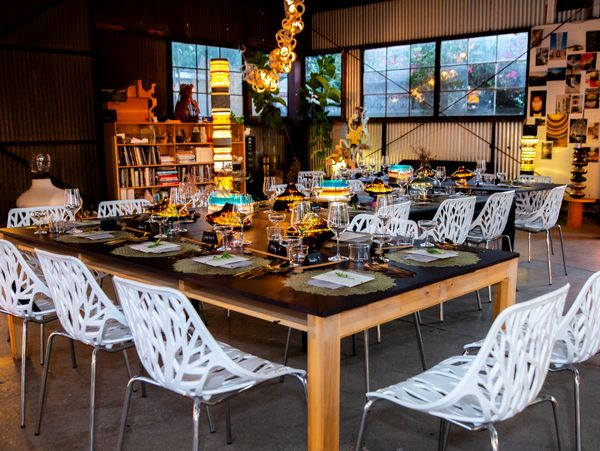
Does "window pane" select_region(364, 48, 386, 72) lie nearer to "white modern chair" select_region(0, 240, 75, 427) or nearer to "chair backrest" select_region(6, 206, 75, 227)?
"chair backrest" select_region(6, 206, 75, 227)

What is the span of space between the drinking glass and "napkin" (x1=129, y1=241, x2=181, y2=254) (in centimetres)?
138

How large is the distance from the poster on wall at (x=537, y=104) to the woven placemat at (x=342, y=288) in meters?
9.08

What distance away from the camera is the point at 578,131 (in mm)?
10609

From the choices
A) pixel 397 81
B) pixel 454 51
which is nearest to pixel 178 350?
Answer: pixel 454 51

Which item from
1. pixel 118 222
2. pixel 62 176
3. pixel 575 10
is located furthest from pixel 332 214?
pixel 575 10

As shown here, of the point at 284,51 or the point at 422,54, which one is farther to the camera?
the point at 422,54

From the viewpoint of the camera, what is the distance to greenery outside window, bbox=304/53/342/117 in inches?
542

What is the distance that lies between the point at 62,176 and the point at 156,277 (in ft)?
23.8

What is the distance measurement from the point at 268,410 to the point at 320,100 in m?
10.6

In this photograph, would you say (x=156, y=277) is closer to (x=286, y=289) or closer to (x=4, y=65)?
(x=286, y=289)

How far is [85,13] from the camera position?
9805 millimetres

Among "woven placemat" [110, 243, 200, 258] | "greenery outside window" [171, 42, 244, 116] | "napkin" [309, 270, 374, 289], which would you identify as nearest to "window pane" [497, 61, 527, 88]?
"greenery outside window" [171, 42, 244, 116]

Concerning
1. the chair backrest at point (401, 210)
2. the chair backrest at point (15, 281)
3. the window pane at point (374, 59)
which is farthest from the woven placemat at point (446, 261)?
the window pane at point (374, 59)

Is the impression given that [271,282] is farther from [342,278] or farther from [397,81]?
[397,81]
